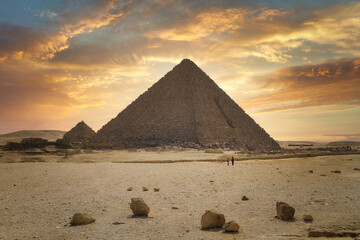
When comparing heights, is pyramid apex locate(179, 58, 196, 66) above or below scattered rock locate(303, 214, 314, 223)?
above

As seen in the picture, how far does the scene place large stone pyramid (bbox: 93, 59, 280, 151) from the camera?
43.5 meters

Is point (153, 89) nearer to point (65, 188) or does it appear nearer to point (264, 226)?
point (65, 188)

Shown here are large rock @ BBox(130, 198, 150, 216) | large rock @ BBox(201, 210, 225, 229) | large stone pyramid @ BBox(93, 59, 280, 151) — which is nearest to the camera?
large rock @ BBox(201, 210, 225, 229)

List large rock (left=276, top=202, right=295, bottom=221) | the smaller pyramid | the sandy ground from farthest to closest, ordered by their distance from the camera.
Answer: the smaller pyramid → large rock (left=276, top=202, right=295, bottom=221) → the sandy ground

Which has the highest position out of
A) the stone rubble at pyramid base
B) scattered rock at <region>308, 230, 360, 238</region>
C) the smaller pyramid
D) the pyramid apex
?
the pyramid apex

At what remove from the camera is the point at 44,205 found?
685cm

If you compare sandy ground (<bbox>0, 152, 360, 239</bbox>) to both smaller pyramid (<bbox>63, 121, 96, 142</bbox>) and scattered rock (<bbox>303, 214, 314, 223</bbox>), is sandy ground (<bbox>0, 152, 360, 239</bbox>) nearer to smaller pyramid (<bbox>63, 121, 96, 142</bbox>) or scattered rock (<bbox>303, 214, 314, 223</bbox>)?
scattered rock (<bbox>303, 214, 314, 223</bbox>)

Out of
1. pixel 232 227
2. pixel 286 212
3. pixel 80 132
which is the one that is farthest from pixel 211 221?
pixel 80 132

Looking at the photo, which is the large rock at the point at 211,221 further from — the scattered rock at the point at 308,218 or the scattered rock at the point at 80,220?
the scattered rock at the point at 80,220

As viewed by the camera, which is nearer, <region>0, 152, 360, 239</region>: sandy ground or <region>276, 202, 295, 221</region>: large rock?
<region>0, 152, 360, 239</region>: sandy ground

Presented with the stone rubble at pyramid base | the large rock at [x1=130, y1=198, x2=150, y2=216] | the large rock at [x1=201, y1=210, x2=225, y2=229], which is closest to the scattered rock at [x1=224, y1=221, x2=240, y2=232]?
the large rock at [x1=201, y1=210, x2=225, y2=229]

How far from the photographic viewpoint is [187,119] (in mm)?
45125

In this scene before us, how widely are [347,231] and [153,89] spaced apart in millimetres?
50818

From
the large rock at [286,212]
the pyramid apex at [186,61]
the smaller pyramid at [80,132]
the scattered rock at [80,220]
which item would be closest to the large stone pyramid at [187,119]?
the pyramid apex at [186,61]
